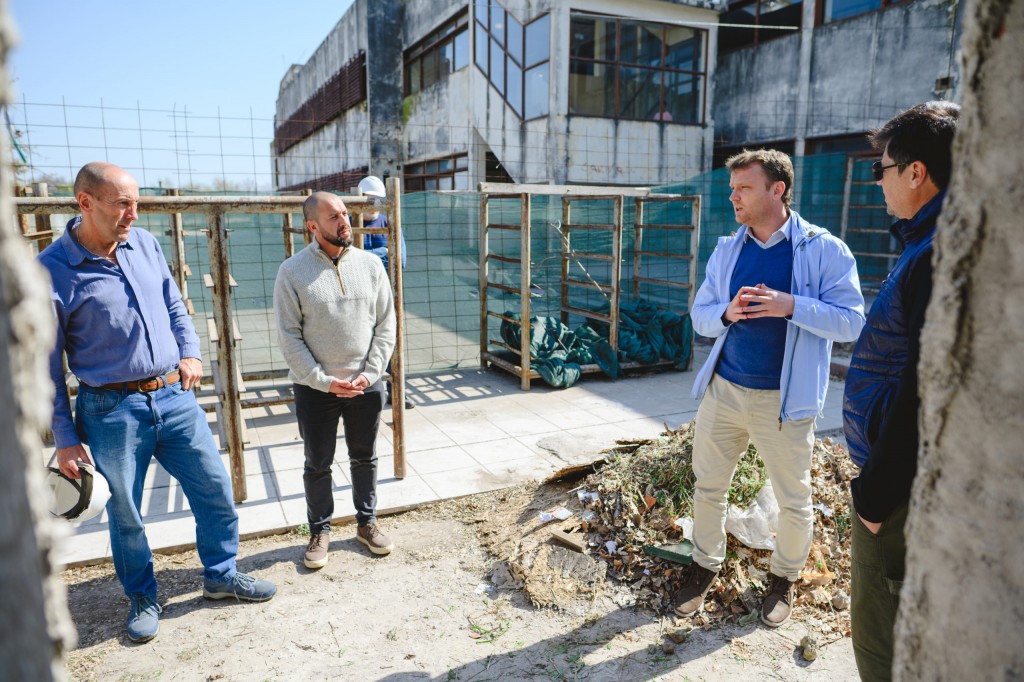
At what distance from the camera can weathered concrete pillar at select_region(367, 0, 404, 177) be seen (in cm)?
1761

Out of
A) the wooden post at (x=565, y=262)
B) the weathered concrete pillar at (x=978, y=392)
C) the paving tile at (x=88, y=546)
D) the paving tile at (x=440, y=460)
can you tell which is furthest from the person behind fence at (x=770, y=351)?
the wooden post at (x=565, y=262)

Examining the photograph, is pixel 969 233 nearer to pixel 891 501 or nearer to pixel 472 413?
pixel 891 501

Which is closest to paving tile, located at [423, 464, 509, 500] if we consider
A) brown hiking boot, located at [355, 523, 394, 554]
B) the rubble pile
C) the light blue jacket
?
the rubble pile

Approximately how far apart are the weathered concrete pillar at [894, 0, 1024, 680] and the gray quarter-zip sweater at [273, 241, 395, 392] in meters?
3.04

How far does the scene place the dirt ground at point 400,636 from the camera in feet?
9.74

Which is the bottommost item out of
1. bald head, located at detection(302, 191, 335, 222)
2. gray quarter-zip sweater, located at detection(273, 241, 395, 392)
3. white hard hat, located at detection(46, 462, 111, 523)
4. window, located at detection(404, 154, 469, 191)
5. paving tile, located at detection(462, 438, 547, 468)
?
paving tile, located at detection(462, 438, 547, 468)

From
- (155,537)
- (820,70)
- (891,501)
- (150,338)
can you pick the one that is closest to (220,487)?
(150,338)

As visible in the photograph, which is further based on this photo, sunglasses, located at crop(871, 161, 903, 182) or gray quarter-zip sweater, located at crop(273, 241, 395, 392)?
gray quarter-zip sweater, located at crop(273, 241, 395, 392)

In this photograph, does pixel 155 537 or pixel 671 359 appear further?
pixel 671 359

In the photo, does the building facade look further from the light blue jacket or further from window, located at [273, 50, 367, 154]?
the light blue jacket

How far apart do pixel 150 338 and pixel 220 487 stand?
2.71 feet

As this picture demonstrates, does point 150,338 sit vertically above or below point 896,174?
below

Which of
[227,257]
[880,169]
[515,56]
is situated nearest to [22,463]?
[880,169]

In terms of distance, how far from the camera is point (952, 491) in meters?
0.98
